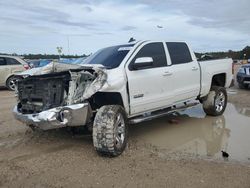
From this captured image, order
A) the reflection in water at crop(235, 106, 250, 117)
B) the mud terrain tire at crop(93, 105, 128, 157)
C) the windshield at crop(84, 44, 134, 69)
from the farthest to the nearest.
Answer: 1. the reflection in water at crop(235, 106, 250, 117)
2. the windshield at crop(84, 44, 134, 69)
3. the mud terrain tire at crop(93, 105, 128, 157)

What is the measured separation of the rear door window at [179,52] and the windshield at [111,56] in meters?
1.15

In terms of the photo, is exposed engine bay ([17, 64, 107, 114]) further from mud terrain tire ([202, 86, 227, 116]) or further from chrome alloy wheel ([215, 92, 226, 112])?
chrome alloy wheel ([215, 92, 226, 112])

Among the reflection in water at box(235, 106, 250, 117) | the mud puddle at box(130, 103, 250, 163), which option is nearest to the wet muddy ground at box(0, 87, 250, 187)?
the mud puddle at box(130, 103, 250, 163)

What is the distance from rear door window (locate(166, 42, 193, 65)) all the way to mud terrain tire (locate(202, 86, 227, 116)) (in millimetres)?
1332

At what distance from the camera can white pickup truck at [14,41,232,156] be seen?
5.17 meters

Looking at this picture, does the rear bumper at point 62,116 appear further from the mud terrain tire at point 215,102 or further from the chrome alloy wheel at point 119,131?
the mud terrain tire at point 215,102

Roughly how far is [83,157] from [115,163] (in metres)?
0.61

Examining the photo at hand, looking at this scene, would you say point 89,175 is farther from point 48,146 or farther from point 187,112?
point 187,112

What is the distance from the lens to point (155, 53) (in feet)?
22.2

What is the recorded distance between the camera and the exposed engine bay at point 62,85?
5258 mm

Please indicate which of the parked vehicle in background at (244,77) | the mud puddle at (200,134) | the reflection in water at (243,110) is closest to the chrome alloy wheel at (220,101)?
the mud puddle at (200,134)

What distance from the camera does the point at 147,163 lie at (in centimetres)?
503

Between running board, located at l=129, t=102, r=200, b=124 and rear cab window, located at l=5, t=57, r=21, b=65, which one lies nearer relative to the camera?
running board, located at l=129, t=102, r=200, b=124

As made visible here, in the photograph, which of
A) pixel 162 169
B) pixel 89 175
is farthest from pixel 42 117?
pixel 162 169
